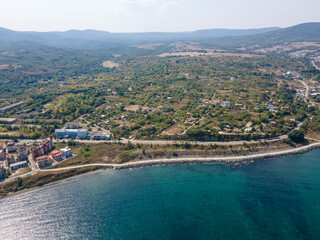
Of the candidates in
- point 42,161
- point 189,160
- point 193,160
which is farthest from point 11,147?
point 193,160

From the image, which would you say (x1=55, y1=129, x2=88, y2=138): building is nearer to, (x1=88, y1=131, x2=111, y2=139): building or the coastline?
(x1=88, y1=131, x2=111, y2=139): building

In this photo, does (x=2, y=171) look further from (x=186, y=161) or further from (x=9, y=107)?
(x=9, y=107)

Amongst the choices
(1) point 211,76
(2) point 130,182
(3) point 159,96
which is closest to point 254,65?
(1) point 211,76

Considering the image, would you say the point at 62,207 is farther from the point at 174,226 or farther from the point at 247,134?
the point at 247,134

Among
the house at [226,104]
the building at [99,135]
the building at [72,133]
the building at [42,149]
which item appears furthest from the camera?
the house at [226,104]

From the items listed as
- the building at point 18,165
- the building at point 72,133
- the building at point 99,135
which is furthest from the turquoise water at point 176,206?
the building at point 72,133

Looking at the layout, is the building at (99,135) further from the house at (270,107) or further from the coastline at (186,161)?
the house at (270,107)

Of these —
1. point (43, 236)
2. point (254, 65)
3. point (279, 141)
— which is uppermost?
point (254, 65)
